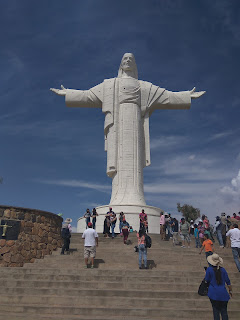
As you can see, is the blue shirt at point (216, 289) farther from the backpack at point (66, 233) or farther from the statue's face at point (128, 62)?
the statue's face at point (128, 62)

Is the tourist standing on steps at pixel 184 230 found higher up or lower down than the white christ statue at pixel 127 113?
lower down

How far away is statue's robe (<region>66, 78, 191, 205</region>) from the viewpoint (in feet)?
57.0

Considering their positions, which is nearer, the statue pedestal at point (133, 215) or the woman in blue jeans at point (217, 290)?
the woman in blue jeans at point (217, 290)

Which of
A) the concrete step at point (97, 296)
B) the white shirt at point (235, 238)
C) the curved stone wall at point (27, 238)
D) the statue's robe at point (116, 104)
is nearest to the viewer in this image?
the concrete step at point (97, 296)

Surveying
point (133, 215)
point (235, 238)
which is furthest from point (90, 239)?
point (133, 215)

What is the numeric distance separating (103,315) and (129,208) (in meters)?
9.83

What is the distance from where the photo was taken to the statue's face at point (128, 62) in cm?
1845

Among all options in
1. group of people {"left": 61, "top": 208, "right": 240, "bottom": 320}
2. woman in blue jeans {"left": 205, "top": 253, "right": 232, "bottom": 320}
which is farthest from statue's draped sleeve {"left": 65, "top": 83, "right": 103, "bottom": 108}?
woman in blue jeans {"left": 205, "top": 253, "right": 232, "bottom": 320}

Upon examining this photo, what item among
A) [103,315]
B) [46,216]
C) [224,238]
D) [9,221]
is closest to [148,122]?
[224,238]

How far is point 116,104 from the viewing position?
59.4 feet

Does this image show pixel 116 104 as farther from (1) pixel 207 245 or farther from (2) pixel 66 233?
(1) pixel 207 245

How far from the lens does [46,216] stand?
33.2ft

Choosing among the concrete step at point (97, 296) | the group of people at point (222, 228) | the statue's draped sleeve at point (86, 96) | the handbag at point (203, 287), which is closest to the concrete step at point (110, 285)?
the concrete step at point (97, 296)

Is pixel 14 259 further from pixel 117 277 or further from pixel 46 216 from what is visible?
pixel 117 277
